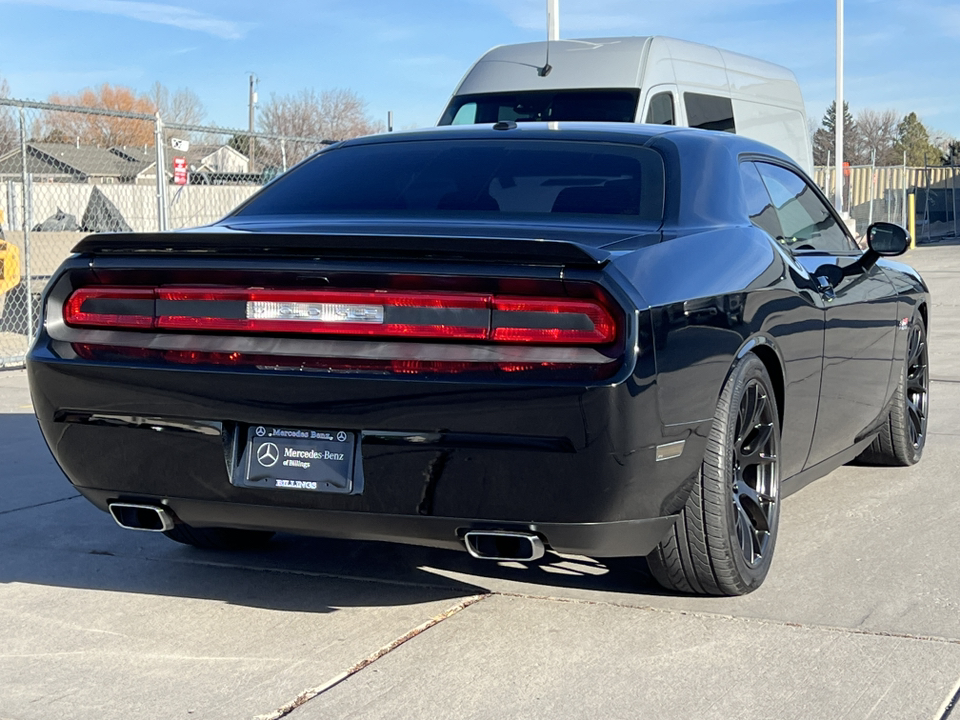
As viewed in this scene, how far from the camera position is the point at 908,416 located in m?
6.05

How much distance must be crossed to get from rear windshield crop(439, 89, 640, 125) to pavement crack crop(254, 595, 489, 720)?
8.26 m

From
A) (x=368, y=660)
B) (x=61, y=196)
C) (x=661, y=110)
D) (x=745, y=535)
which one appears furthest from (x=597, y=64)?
(x=61, y=196)

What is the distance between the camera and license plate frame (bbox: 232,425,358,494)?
3400 mm

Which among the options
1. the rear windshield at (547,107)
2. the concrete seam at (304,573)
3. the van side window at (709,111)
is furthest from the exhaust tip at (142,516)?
the van side window at (709,111)

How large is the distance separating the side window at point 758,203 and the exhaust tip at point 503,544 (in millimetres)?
1533

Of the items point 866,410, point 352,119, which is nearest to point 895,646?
point 866,410

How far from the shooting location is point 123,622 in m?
3.86

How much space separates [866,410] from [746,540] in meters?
1.48

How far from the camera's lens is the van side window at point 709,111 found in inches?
491

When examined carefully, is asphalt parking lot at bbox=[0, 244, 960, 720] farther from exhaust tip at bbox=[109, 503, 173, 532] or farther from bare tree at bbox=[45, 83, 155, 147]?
bare tree at bbox=[45, 83, 155, 147]

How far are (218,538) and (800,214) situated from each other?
2.49 meters

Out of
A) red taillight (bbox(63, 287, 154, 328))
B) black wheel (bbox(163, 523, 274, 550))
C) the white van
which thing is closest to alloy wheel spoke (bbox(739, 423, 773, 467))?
black wheel (bbox(163, 523, 274, 550))

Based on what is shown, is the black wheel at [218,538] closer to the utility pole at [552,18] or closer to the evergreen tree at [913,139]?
the utility pole at [552,18]

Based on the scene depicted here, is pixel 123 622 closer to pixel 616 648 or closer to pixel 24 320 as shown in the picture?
pixel 616 648
